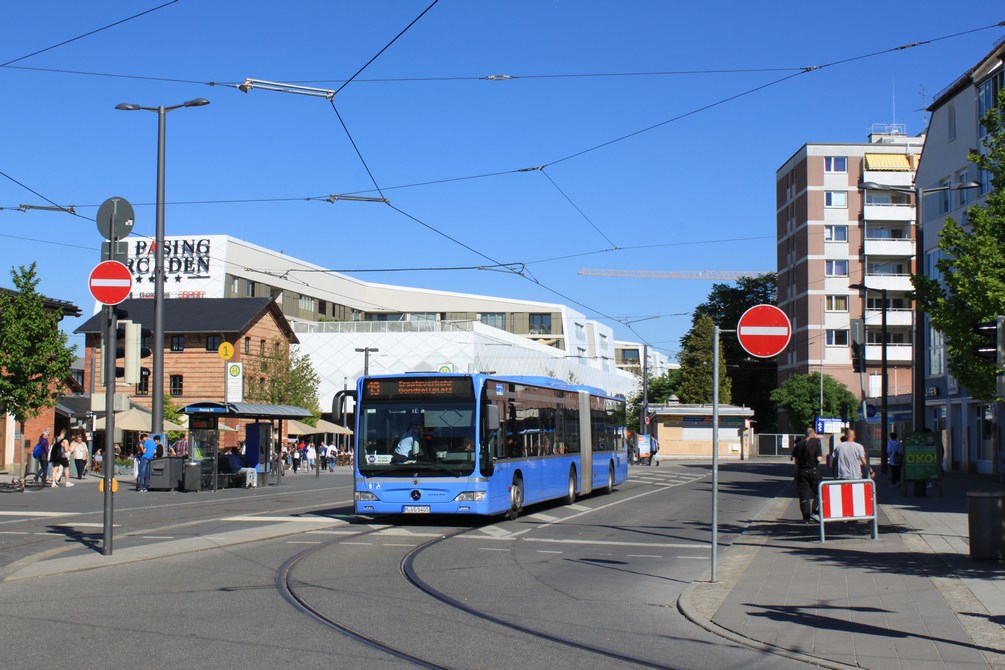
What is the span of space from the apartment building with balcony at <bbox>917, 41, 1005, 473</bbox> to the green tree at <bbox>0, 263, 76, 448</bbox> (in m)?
30.1

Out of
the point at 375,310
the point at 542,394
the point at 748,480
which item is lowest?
the point at 748,480

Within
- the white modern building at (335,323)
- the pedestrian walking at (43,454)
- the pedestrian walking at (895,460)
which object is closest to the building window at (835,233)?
the white modern building at (335,323)

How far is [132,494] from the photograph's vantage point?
101ft

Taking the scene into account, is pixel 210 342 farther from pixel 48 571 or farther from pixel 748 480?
pixel 48 571

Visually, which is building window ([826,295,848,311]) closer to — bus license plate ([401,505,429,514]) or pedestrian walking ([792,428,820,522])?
pedestrian walking ([792,428,820,522])

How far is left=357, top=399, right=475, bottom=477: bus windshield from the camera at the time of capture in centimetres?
1978

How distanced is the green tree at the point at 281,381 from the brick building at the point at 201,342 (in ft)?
1.97

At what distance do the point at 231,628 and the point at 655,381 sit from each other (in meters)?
112

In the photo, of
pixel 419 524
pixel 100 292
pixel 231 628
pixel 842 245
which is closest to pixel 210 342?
pixel 842 245

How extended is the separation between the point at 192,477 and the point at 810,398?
5544 cm

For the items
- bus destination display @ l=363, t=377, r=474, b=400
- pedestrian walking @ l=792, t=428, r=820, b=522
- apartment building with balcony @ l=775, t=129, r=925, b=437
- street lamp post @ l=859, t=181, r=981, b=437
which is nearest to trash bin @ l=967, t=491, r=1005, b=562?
pedestrian walking @ l=792, t=428, r=820, b=522

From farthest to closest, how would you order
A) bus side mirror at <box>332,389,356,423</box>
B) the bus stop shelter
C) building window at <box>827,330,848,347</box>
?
1. building window at <box>827,330,848,347</box>
2. the bus stop shelter
3. bus side mirror at <box>332,389,356,423</box>

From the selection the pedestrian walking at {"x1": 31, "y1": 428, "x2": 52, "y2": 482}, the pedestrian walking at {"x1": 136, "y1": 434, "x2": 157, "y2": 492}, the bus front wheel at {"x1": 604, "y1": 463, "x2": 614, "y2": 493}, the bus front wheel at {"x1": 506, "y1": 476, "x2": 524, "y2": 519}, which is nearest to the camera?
the bus front wheel at {"x1": 506, "y1": 476, "x2": 524, "y2": 519}

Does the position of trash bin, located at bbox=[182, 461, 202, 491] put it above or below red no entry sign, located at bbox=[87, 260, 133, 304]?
below
